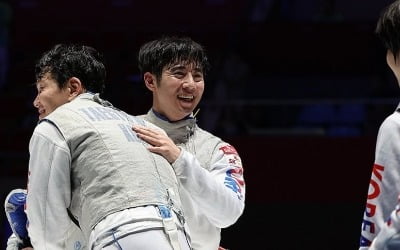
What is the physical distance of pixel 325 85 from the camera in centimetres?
624

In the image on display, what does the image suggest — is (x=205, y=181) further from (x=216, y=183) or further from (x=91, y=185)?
(x=91, y=185)

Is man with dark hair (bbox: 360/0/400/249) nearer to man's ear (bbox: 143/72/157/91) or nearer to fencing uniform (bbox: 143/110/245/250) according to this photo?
fencing uniform (bbox: 143/110/245/250)

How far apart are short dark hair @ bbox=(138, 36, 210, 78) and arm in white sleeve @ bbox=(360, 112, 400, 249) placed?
1071mm

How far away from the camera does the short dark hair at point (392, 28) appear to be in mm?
1732

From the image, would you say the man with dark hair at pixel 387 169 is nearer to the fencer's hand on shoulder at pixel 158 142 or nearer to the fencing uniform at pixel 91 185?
the fencing uniform at pixel 91 185

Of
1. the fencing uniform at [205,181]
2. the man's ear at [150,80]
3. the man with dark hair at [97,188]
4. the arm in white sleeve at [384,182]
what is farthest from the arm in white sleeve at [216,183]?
the arm in white sleeve at [384,182]

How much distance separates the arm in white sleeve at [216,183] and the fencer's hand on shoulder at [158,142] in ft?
0.11

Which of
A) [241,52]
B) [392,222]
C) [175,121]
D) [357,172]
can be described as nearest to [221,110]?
[357,172]

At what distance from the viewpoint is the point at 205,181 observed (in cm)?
240

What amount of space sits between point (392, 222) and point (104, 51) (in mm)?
5012

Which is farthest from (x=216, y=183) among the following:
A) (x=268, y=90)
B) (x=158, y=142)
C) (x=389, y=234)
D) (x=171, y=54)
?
(x=268, y=90)

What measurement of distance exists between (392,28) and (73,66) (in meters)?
0.95

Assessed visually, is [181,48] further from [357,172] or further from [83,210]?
[357,172]

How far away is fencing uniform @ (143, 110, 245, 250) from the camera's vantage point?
238 centimetres
